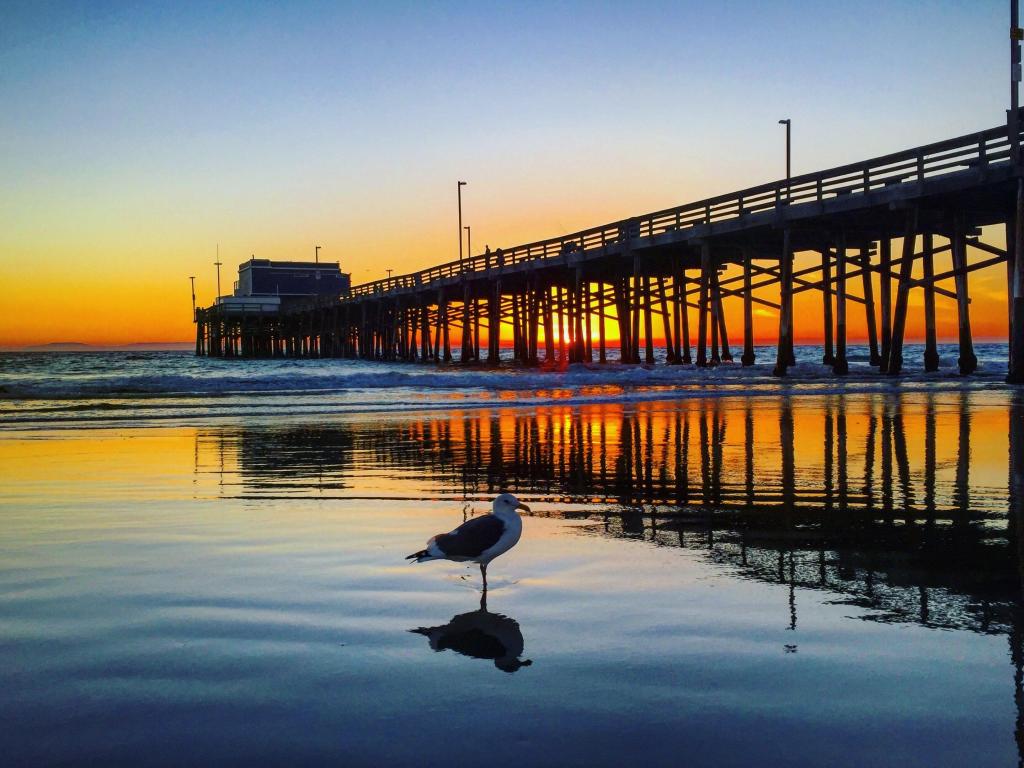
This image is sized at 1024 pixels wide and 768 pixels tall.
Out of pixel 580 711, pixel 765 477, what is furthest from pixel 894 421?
pixel 580 711

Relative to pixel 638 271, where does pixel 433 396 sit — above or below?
below

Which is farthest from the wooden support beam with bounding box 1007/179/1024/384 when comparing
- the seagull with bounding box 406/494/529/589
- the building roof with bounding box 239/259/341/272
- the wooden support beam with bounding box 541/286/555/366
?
the building roof with bounding box 239/259/341/272

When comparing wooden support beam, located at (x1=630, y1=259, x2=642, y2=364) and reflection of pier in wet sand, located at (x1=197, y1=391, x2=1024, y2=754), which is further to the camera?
wooden support beam, located at (x1=630, y1=259, x2=642, y2=364)

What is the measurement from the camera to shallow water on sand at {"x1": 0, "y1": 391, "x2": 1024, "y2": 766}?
2754 mm

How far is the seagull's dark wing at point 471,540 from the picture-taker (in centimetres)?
413

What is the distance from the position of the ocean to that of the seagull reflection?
16 mm

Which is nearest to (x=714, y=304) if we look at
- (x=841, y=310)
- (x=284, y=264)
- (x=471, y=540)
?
(x=841, y=310)

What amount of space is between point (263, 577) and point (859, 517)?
11.8 feet

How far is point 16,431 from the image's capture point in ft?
43.5

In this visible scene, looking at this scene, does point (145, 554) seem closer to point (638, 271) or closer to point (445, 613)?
point (445, 613)

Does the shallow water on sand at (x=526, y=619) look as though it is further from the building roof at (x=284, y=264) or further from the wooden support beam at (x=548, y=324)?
the building roof at (x=284, y=264)

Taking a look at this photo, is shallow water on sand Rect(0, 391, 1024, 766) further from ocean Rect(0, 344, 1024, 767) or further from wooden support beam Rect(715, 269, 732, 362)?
wooden support beam Rect(715, 269, 732, 362)

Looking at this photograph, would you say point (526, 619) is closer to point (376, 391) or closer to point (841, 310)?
point (376, 391)

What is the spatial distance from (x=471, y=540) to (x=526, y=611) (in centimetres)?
37
